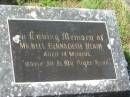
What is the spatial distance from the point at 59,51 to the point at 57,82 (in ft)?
1.29

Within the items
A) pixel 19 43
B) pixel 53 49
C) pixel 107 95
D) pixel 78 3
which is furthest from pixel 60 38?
pixel 78 3

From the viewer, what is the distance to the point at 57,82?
15.1ft

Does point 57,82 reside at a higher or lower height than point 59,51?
lower

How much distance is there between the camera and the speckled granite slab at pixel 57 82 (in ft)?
14.6

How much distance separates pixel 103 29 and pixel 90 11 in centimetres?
28

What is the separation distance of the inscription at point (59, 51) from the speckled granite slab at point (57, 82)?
6 centimetres

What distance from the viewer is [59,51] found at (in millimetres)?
4805

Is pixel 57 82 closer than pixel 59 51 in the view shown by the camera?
Yes

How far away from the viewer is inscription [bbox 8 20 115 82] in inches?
181

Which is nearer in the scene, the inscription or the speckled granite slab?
the speckled granite slab

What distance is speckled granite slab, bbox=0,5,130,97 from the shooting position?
446cm

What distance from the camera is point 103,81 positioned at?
4.83 meters

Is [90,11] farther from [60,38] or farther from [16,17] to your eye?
[16,17]

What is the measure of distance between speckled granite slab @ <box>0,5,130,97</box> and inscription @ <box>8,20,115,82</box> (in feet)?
0.18
